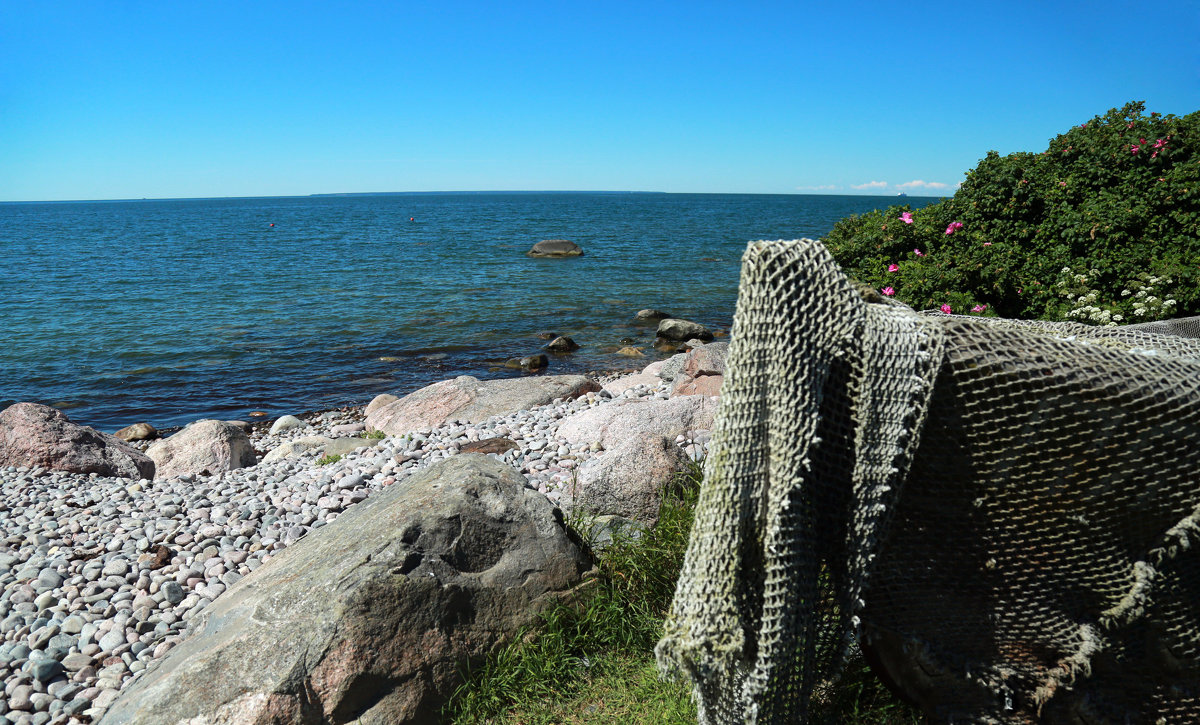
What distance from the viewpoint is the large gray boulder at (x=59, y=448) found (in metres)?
8.60

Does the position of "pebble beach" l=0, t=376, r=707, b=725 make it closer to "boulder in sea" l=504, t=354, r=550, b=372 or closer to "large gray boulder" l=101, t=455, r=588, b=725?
"large gray boulder" l=101, t=455, r=588, b=725

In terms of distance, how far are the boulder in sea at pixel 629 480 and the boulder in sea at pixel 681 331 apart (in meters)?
13.4

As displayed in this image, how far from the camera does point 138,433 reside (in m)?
11.6

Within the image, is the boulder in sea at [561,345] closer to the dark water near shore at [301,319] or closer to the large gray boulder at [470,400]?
the dark water near shore at [301,319]

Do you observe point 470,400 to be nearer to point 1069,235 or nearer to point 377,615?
point 377,615

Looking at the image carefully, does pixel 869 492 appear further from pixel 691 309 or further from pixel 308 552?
pixel 691 309

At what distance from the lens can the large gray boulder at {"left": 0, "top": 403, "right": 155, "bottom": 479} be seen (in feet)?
28.2

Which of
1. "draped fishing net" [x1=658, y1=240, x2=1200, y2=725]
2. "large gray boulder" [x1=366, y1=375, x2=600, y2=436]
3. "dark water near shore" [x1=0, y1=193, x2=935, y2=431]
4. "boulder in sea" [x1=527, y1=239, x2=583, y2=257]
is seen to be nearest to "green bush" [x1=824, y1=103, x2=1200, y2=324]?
"large gray boulder" [x1=366, y1=375, x2=600, y2=436]

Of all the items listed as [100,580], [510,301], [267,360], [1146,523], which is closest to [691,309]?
[510,301]

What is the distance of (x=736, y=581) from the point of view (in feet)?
6.33

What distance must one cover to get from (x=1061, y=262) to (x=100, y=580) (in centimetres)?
939

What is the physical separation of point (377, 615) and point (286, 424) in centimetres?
936

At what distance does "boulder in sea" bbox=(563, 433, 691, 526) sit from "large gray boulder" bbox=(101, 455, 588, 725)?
65cm

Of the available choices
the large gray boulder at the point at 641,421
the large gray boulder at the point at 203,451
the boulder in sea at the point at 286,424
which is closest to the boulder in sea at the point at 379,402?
the boulder in sea at the point at 286,424
